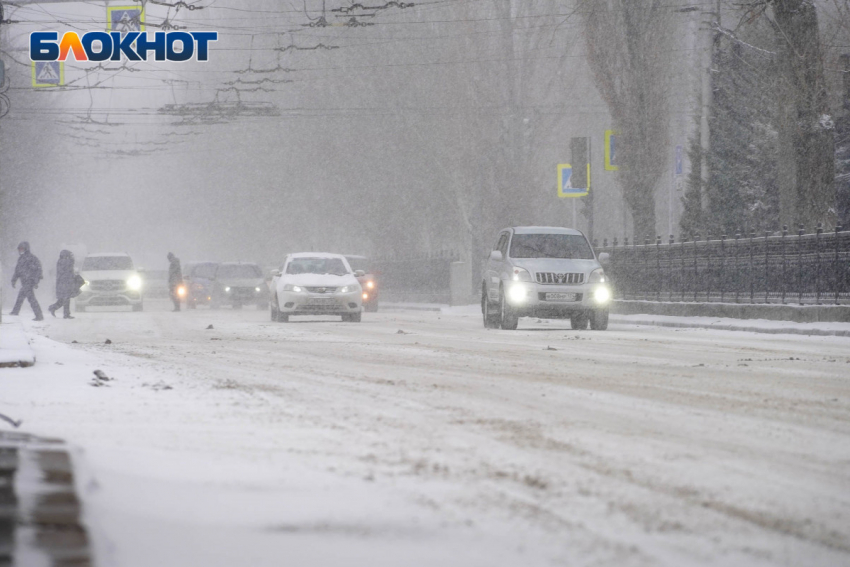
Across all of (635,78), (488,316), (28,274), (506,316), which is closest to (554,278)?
(506,316)

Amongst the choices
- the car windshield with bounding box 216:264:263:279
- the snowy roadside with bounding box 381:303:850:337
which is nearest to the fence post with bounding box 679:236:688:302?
the snowy roadside with bounding box 381:303:850:337

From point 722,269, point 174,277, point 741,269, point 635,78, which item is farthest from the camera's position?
point 174,277

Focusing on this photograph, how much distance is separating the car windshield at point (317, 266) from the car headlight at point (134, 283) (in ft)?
40.6

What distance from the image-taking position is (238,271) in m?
44.2

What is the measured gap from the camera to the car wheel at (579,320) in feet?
74.1

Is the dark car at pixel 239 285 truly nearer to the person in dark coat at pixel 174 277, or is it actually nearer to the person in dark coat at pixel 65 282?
the person in dark coat at pixel 174 277

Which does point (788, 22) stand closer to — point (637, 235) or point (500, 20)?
point (637, 235)

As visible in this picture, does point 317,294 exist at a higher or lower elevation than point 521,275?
lower

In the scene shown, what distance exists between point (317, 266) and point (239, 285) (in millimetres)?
15849

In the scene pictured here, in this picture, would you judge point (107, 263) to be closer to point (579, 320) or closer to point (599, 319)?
point (579, 320)

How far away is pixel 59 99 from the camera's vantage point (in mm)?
71438

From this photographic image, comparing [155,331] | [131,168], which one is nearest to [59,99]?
[155,331]

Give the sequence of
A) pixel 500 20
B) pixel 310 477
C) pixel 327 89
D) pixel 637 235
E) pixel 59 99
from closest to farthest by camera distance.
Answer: pixel 310 477, pixel 637 235, pixel 500 20, pixel 327 89, pixel 59 99

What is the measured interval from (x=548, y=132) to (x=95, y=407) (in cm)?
4043
